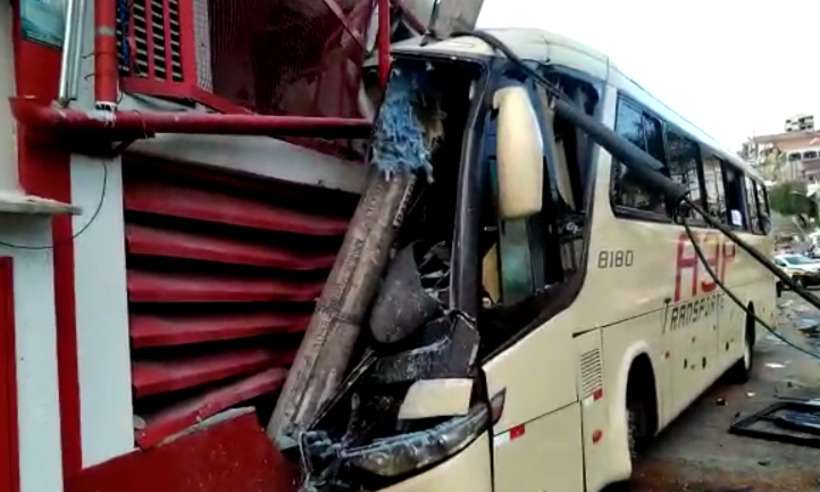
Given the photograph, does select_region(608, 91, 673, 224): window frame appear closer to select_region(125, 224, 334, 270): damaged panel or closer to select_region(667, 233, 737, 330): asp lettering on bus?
select_region(667, 233, 737, 330): asp lettering on bus

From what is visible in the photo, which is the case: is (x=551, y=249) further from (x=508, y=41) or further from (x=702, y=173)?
(x=702, y=173)

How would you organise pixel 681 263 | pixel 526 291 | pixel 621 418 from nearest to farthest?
pixel 526 291 < pixel 621 418 < pixel 681 263

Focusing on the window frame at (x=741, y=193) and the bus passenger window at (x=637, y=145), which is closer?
the bus passenger window at (x=637, y=145)

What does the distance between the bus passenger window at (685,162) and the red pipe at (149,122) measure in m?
3.70

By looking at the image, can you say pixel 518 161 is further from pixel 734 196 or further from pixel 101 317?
pixel 734 196

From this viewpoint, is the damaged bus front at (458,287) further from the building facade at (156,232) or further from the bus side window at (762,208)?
the bus side window at (762,208)

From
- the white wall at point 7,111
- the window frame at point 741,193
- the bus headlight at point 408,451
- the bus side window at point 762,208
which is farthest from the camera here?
the bus side window at point 762,208

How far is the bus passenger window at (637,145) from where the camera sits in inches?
180

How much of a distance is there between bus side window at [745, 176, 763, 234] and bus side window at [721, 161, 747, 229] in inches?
18.0

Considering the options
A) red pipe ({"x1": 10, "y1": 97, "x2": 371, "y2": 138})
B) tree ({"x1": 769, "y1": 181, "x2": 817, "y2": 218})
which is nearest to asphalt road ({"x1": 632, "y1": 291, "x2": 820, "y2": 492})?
red pipe ({"x1": 10, "y1": 97, "x2": 371, "y2": 138})

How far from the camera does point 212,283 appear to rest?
2.87 meters

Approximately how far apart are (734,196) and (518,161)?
6447 mm

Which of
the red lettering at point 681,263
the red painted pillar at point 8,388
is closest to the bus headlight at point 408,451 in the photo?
the red painted pillar at point 8,388

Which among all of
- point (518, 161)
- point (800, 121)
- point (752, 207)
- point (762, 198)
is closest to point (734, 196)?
point (752, 207)
